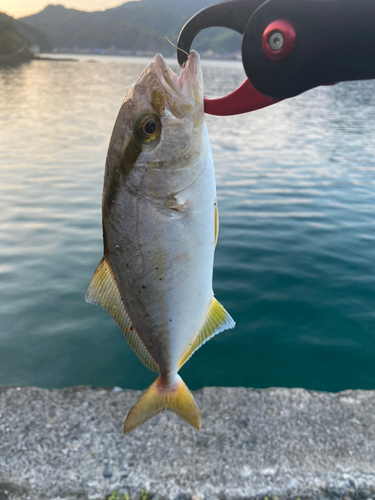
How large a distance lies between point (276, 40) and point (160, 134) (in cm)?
63

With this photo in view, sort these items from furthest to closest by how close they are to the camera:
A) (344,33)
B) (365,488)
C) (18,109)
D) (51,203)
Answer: (18,109) → (51,203) → (365,488) → (344,33)

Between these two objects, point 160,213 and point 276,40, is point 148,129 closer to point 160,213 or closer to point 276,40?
point 160,213

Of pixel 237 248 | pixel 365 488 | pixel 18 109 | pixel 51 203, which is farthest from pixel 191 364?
pixel 18 109

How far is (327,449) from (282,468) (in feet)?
1.35

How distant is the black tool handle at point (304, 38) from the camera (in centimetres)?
173

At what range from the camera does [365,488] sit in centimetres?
276

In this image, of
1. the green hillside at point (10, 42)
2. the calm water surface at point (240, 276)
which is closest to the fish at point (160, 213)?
the calm water surface at point (240, 276)

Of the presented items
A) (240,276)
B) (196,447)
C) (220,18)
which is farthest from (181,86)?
(240,276)

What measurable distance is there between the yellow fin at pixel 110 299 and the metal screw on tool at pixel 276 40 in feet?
4.09

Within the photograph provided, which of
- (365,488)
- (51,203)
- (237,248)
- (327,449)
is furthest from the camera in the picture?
(51,203)

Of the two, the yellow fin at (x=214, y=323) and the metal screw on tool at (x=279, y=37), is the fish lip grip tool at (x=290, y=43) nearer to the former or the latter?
the metal screw on tool at (x=279, y=37)

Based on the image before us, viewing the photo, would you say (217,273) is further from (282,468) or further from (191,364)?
(282,468)

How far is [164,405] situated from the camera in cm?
243

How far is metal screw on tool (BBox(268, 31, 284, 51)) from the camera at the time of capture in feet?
5.72
